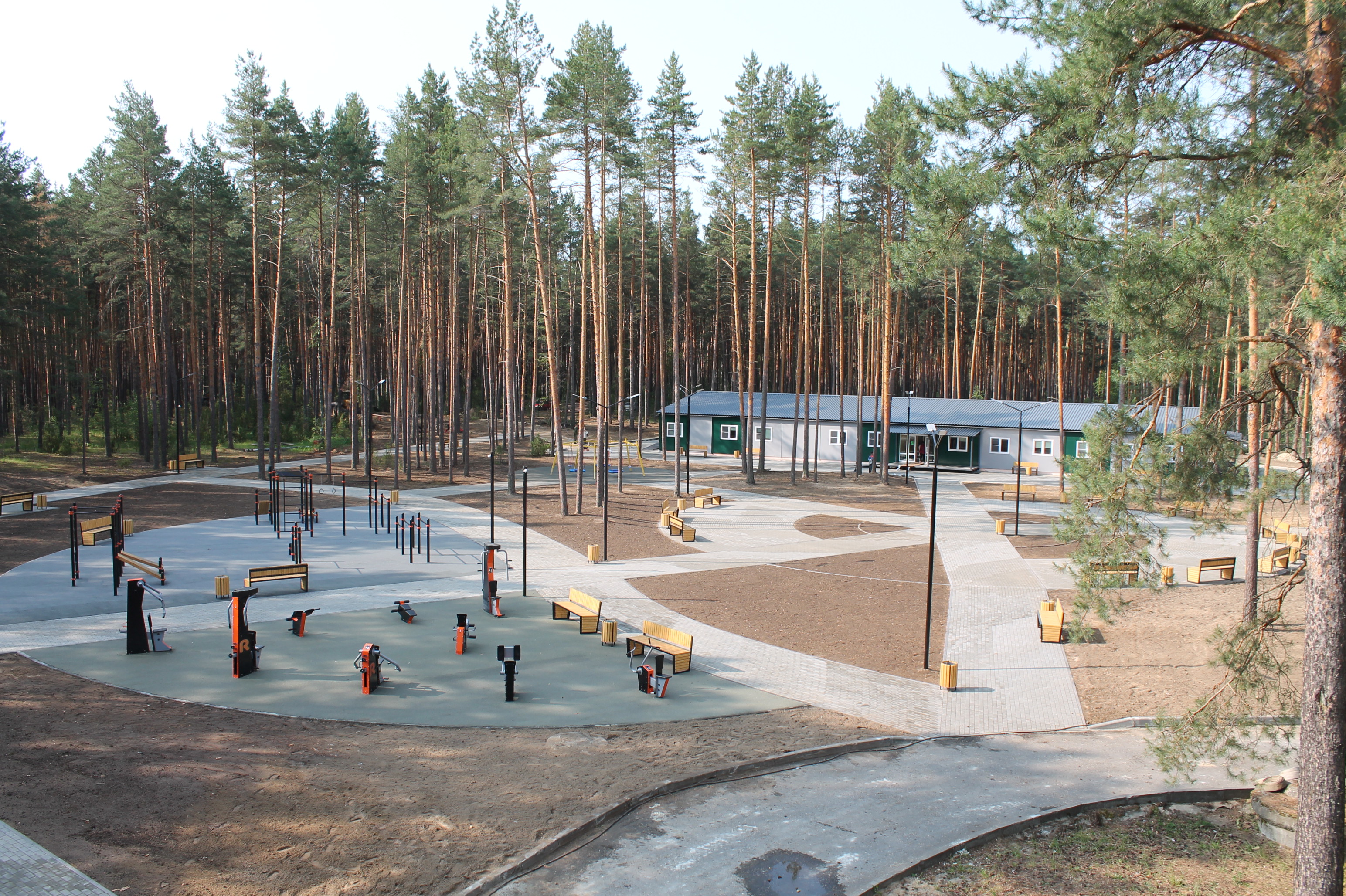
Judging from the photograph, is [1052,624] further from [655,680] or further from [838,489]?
[838,489]

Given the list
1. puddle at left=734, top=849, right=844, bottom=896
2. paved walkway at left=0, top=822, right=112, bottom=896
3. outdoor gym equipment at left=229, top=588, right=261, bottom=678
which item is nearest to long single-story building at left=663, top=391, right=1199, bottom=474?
outdoor gym equipment at left=229, top=588, right=261, bottom=678

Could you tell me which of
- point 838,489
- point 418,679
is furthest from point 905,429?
point 418,679

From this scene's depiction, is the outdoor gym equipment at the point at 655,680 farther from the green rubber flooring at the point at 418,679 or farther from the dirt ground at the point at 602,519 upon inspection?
the dirt ground at the point at 602,519

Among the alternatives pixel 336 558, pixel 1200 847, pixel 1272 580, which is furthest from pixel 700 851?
pixel 1272 580

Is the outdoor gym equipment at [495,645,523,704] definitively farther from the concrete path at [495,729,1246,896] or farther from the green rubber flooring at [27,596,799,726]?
the concrete path at [495,729,1246,896]

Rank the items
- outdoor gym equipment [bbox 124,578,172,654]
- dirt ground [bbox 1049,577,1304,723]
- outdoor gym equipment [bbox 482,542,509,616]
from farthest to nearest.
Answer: outdoor gym equipment [bbox 482,542,509,616] < outdoor gym equipment [bbox 124,578,172,654] < dirt ground [bbox 1049,577,1304,723]

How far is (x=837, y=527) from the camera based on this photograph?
91.9ft

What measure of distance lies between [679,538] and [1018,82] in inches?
740

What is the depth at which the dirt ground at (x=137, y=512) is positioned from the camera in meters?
20.9

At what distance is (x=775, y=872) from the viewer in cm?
753

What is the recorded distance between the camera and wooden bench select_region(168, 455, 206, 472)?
118 feet

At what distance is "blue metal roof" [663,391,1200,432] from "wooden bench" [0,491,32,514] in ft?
91.0

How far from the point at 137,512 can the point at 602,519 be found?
1530 cm

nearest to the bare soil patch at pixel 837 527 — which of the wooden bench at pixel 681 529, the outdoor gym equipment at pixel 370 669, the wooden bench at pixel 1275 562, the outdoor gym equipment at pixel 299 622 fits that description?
the wooden bench at pixel 681 529
